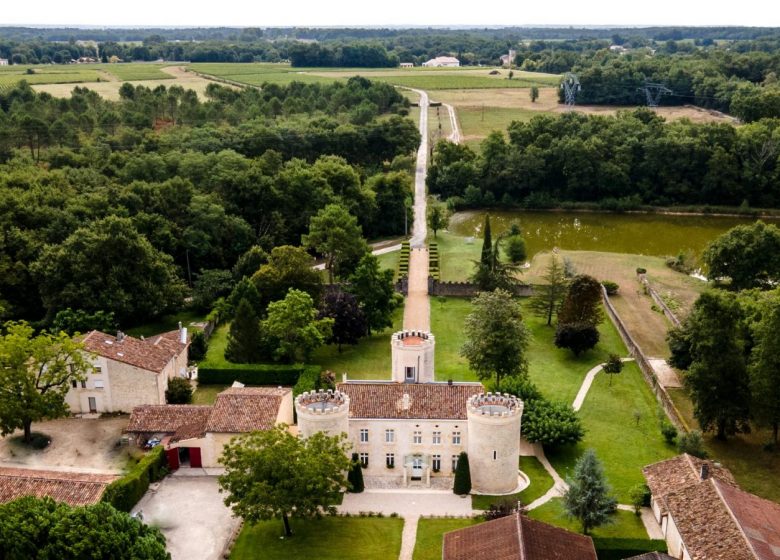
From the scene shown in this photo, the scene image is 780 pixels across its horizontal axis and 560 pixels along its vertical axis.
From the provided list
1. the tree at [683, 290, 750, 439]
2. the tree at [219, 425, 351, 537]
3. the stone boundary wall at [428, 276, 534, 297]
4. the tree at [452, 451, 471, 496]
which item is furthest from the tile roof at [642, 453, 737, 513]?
the stone boundary wall at [428, 276, 534, 297]

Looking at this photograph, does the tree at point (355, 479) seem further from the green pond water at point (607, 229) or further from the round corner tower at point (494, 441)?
the green pond water at point (607, 229)

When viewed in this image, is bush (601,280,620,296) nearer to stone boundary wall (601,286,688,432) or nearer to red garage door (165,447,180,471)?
stone boundary wall (601,286,688,432)

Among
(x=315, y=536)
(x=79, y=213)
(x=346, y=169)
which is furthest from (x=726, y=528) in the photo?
(x=346, y=169)

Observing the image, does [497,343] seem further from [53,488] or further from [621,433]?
[53,488]

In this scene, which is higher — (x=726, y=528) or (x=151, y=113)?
(x=151, y=113)

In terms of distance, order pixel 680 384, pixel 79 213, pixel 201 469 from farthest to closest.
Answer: pixel 79 213 → pixel 680 384 → pixel 201 469

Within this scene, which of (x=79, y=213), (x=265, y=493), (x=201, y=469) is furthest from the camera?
(x=79, y=213)

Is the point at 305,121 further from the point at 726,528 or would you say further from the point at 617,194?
the point at 726,528
